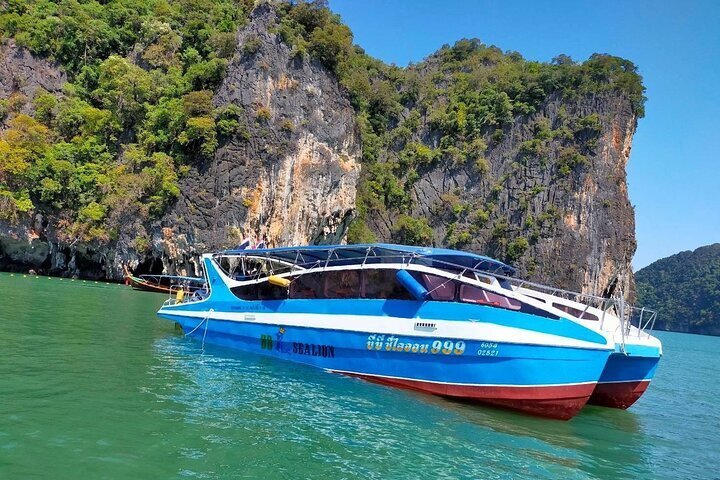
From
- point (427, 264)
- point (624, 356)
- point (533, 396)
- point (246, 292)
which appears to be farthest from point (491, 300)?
point (246, 292)

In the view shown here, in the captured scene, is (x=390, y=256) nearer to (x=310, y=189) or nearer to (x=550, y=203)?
(x=310, y=189)

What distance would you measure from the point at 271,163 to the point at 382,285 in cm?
2936

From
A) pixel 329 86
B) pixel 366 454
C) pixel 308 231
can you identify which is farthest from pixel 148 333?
pixel 329 86

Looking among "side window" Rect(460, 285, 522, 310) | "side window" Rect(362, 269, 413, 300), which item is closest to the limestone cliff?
"side window" Rect(362, 269, 413, 300)

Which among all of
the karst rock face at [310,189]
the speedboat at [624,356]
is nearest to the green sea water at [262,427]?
the speedboat at [624,356]

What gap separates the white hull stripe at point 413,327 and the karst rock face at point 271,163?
25195 millimetres

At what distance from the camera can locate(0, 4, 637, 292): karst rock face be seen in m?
38.5

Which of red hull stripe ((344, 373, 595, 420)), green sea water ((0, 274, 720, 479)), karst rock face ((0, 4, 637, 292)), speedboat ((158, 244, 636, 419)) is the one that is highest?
karst rock face ((0, 4, 637, 292))

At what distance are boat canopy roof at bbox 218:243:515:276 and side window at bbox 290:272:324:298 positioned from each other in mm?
446

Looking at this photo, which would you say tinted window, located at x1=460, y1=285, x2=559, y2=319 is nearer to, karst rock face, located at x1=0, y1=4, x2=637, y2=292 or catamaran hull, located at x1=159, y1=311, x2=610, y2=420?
catamaran hull, located at x1=159, y1=311, x2=610, y2=420

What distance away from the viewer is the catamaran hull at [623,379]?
11586mm

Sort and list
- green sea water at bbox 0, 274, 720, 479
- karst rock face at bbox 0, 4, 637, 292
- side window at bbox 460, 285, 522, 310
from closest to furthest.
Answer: green sea water at bbox 0, 274, 720, 479, side window at bbox 460, 285, 522, 310, karst rock face at bbox 0, 4, 637, 292

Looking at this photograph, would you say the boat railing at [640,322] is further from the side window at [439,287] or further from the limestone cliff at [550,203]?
the limestone cliff at [550,203]

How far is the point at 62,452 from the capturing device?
18.5 feet
